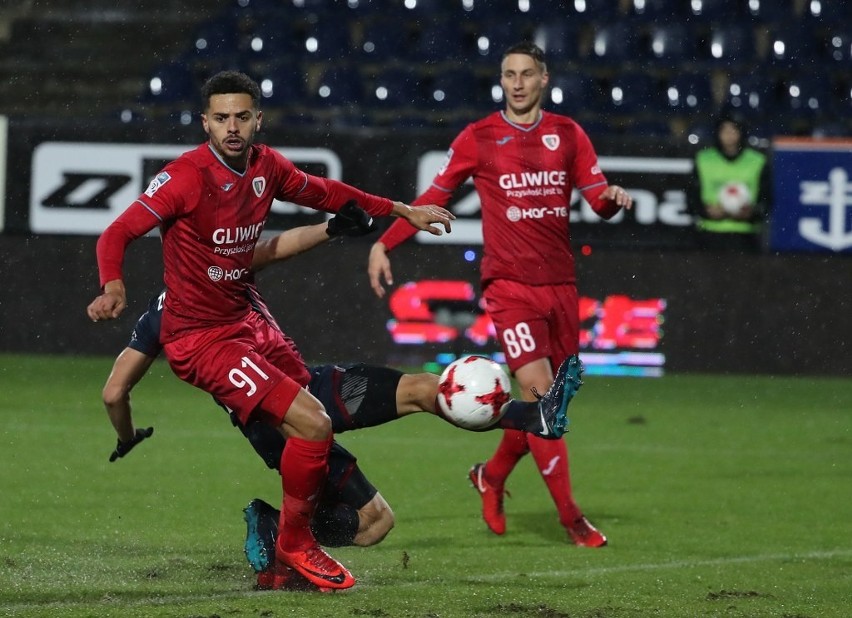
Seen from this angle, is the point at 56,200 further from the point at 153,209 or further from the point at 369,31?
the point at 153,209

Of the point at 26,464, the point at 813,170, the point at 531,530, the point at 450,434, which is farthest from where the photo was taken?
the point at 813,170

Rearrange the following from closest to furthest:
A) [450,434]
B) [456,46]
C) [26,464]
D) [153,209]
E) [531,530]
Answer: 1. [153,209]
2. [531,530]
3. [26,464]
4. [450,434]
5. [456,46]

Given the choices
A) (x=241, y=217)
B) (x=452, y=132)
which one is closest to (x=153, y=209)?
(x=241, y=217)

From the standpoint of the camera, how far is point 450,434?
10.9 meters

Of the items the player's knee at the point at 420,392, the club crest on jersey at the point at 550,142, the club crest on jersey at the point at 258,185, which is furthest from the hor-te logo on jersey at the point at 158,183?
the club crest on jersey at the point at 550,142

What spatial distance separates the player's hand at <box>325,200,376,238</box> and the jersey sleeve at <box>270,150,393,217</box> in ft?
0.40

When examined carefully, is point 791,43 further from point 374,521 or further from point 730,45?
point 374,521

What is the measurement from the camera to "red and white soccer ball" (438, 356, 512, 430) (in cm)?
570

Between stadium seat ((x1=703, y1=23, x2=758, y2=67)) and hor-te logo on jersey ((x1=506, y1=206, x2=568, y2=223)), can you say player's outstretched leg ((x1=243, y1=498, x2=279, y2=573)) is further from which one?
stadium seat ((x1=703, y1=23, x2=758, y2=67))

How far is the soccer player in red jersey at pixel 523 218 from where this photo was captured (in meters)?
7.36

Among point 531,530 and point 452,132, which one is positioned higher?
point 452,132

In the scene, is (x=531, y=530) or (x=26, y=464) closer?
(x=531, y=530)

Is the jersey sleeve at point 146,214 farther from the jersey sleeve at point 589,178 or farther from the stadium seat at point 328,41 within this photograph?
the stadium seat at point 328,41

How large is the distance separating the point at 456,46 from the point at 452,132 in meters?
2.92
